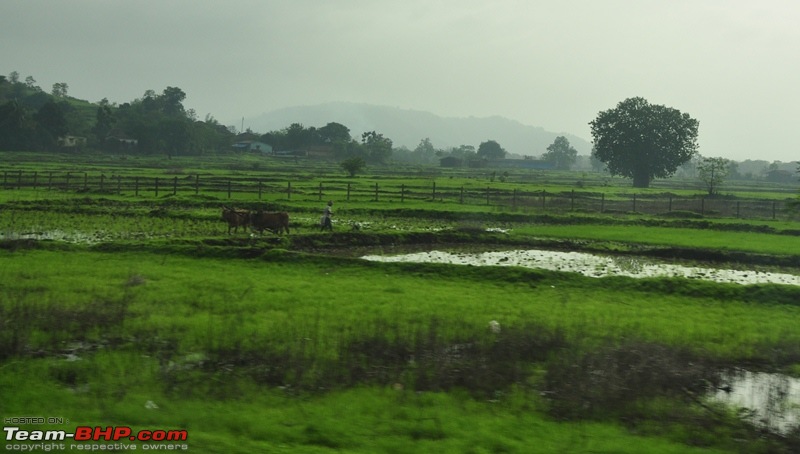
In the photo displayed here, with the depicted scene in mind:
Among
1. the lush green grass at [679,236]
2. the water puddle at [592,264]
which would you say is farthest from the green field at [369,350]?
the lush green grass at [679,236]

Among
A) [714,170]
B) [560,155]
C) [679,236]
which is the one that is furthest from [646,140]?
[560,155]

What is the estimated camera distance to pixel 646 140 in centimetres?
8406

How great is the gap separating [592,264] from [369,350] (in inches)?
534

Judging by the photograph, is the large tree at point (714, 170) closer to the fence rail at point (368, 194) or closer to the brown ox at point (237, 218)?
the fence rail at point (368, 194)

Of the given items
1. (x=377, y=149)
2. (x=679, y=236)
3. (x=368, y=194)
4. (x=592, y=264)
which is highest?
(x=377, y=149)

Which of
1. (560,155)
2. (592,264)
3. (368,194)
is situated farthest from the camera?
(560,155)

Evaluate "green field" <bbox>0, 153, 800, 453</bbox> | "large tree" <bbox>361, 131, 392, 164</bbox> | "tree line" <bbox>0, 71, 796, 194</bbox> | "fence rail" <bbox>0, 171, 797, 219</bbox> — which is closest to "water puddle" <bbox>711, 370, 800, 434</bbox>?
"green field" <bbox>0, 153, 800, 453</bbox>

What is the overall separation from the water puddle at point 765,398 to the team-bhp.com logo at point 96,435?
692 centimetres

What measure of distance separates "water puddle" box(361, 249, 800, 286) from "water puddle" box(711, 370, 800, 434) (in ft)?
29.2

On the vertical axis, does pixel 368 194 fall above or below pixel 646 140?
below

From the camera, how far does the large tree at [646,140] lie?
83.9 metres

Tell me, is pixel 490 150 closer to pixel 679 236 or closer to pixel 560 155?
pixel 560 155

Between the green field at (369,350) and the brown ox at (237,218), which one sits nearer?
the green field at (369,350)

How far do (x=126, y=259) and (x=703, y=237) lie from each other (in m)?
23.6
